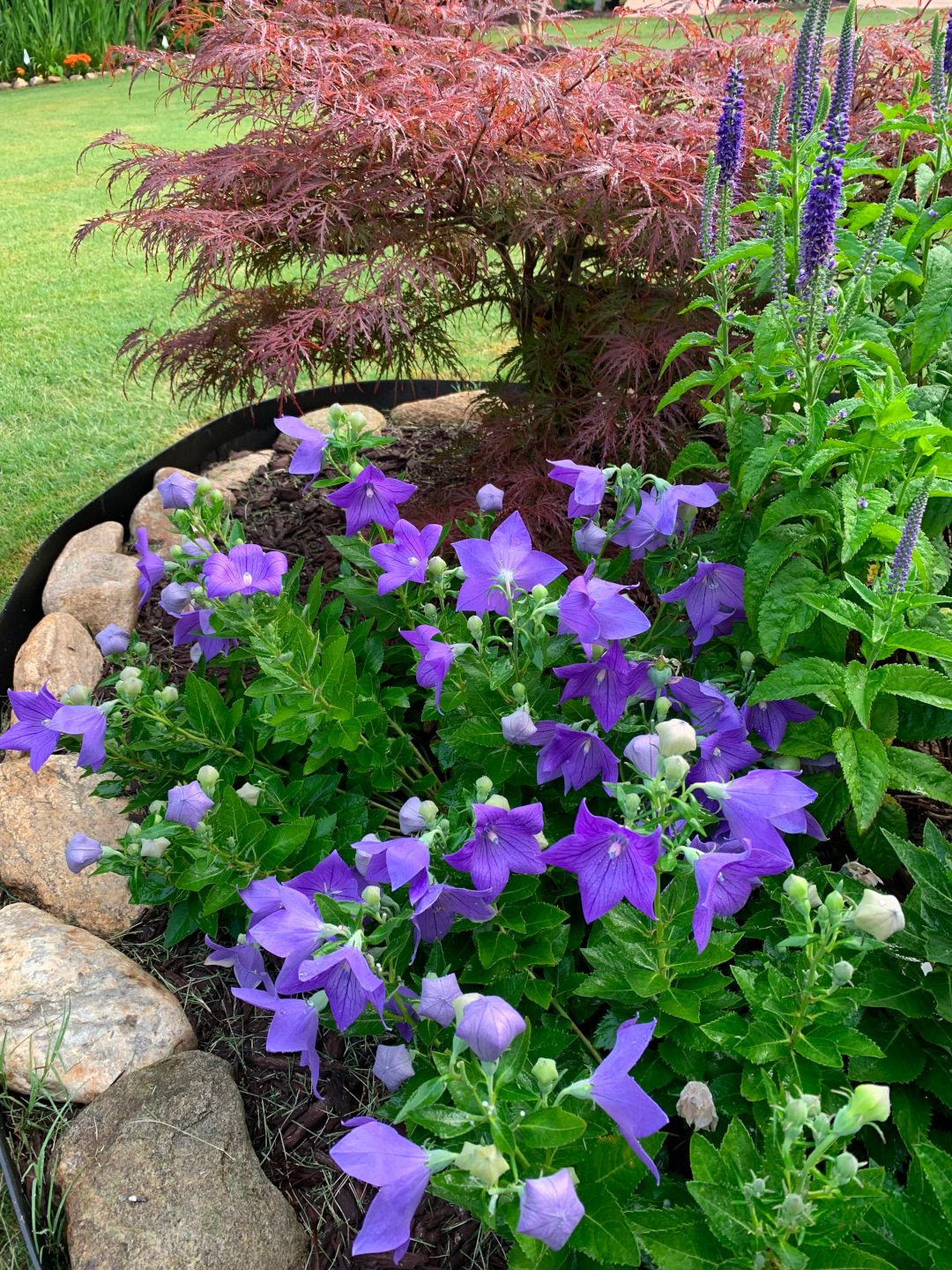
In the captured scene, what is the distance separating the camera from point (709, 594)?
1647mm

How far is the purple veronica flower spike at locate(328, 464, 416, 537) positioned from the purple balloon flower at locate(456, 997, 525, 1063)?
3.22 feet

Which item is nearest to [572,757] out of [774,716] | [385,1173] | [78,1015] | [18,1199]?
[774,716]

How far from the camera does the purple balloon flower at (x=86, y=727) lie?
152cm

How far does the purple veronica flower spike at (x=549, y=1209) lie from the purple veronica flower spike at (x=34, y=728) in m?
1.07

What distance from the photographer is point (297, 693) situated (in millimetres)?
1584

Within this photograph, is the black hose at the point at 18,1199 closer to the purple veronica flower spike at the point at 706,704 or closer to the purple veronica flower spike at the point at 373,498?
the purple veronica flower spike at the point at 373,498

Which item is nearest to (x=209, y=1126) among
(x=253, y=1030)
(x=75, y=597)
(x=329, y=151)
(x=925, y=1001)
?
(x=253, y=1030)

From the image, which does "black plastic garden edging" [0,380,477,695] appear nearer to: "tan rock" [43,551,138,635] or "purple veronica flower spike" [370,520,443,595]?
"tan rock" [43,551,138,635]

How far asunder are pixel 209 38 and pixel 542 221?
105 centimetres

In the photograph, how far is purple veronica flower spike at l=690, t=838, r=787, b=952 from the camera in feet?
3.40

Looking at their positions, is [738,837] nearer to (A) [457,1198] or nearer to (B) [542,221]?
(A) [457,1198]

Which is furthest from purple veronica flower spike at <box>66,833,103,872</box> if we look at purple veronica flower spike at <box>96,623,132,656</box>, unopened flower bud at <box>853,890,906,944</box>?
unopened flower bud at <box>853,890,906,944</box>

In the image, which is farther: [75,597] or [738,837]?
[75,597]

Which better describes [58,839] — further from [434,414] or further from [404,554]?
[434,414]
